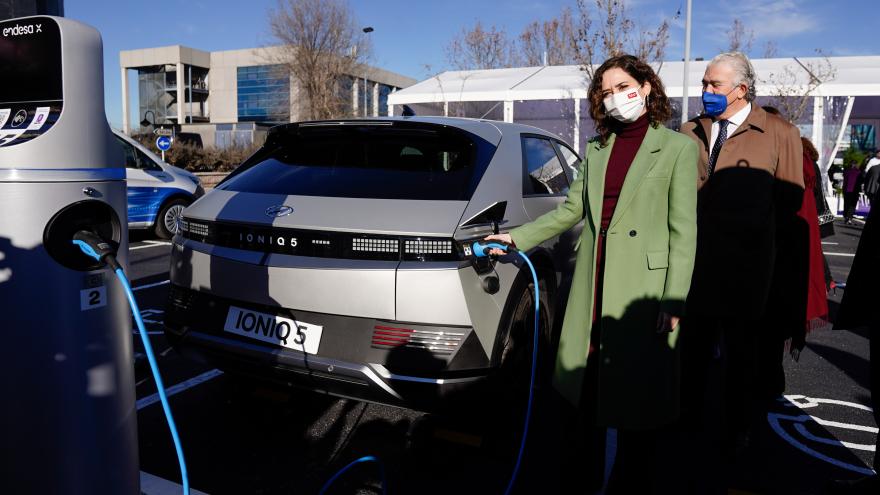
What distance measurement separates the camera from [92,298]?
1.94m

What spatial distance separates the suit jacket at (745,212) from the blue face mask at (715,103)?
0.43 feet

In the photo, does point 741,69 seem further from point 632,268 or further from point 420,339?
point 420,339

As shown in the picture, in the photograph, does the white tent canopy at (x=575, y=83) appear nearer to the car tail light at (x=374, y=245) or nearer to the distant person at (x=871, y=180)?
the distant person at (x=871, y=180)

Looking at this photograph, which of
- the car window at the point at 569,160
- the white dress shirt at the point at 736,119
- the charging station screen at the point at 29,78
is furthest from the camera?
the car window at the point at 569,160

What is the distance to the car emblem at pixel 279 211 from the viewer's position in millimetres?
3035

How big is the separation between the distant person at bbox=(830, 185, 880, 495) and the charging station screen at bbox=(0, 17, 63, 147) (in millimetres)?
2796

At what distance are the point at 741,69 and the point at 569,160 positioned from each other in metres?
1.90

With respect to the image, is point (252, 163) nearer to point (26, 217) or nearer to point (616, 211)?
point (26, 217)

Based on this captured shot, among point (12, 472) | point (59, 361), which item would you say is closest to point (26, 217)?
point (59, 361)

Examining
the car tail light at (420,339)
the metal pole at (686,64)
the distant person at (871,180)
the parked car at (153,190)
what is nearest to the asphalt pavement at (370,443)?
the car tail light at (420,339)

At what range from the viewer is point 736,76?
3.22 metres

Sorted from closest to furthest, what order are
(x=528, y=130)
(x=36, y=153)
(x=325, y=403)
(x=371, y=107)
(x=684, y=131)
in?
1. (x=36, y=153)
2. (x=684, y=131)
3. (x=325, y=403)
4. (x=528, y=130)
5. (x=371, y=107)

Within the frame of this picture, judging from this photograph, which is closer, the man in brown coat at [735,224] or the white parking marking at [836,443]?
the man in brown coat at [735,224]

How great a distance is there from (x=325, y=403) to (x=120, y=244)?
2.08m
